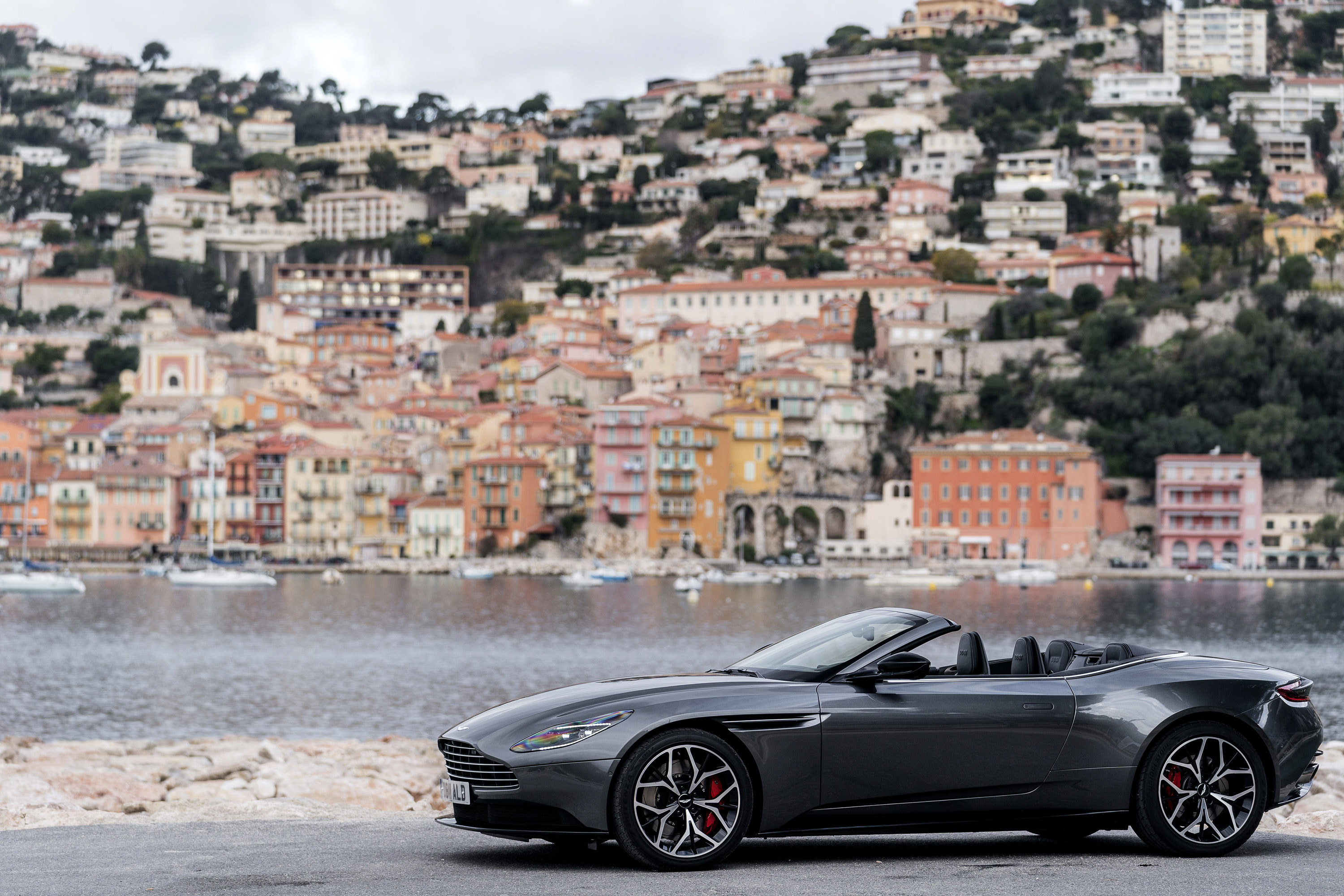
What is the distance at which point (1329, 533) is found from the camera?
88875 mm

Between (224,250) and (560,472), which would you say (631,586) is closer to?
(560,472)

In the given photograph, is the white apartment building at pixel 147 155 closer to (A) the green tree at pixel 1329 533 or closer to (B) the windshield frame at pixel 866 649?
(A) the green tree at pixel 1329 533

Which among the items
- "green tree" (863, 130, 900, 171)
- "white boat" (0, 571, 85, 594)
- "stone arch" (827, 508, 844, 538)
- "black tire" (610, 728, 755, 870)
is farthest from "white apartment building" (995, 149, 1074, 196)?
"black tire" (610, 728, 755, 870)

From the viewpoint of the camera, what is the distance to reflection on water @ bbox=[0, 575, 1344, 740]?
34.2 m

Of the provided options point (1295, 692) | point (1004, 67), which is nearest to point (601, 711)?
point (1295, 692)

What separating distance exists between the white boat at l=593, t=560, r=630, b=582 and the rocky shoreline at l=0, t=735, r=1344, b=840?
206ft

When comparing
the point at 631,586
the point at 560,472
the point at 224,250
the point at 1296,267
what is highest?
the point at 224,250

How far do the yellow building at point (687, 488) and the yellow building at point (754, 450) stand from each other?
112 cm

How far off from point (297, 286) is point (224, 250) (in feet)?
56.1

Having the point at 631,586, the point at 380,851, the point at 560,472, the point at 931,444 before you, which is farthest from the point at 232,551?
the point at 380,851

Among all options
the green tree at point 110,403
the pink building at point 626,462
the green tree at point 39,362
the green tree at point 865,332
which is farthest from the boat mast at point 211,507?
the green tree at point 865,332

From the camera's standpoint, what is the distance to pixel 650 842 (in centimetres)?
754

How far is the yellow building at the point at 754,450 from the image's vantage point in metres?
94.1

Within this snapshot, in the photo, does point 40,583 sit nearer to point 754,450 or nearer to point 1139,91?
point 754,450
